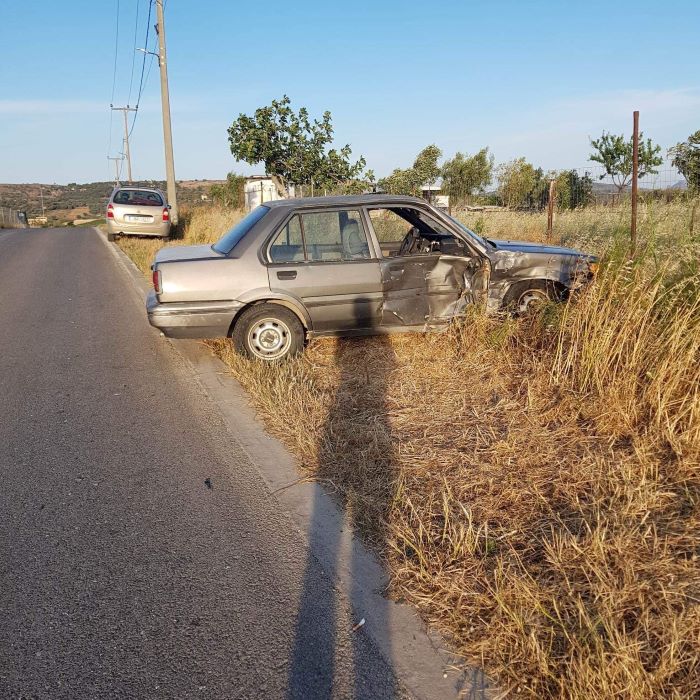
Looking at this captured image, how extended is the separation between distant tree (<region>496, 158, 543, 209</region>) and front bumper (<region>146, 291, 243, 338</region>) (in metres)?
17.8

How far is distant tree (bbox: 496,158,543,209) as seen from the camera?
76.2 feet

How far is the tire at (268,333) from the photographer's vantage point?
237 inches

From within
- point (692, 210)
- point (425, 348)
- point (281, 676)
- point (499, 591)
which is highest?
point (692, 210)

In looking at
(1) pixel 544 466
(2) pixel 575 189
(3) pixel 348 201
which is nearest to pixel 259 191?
(2) pixel 575 189

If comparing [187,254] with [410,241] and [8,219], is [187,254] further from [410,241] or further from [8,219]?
[8,219]

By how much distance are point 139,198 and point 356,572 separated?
1661cm

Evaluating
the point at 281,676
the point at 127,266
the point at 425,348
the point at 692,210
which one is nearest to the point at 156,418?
the point at 425,348

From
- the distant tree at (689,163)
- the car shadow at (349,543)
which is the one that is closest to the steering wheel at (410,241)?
the car shadow at (349,543)

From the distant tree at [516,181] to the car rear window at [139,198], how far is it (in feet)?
37.9

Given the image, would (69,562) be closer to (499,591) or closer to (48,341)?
(499,591)

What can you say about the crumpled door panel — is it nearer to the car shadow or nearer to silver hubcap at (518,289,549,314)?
silver hubcap at (518,289,549,314)

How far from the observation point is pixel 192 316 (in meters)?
5.89

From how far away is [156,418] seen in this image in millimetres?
5020

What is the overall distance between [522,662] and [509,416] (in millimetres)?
2257
